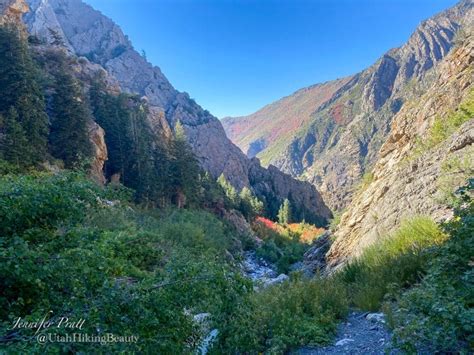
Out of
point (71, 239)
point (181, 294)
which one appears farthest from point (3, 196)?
point (181, 294)

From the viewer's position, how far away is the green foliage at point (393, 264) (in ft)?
16.1

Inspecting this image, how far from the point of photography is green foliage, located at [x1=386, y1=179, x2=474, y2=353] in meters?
2.46

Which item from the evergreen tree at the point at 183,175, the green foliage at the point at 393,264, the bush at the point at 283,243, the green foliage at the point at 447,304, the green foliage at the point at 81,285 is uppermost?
the evergreen tree at the point at 183,175

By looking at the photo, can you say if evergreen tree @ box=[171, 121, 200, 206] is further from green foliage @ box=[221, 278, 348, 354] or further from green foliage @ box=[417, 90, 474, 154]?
green foliage @ box=[221, 278, 348, 354]

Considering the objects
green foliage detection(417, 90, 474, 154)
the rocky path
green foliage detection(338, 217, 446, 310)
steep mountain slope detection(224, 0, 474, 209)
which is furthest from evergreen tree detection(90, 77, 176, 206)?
steep mountain slope detection(224, 0, 474, 209)

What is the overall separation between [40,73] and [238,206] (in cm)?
2290

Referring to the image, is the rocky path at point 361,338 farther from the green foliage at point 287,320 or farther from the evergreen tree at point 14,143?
the evergreen tree at point 14,143

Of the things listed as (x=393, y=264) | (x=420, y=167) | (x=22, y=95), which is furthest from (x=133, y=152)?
(x=393, y=264)

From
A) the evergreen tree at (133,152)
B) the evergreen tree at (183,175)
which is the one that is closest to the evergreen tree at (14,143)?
the evergreen tree at (133,152)

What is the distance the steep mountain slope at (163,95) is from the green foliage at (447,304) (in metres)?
52.4

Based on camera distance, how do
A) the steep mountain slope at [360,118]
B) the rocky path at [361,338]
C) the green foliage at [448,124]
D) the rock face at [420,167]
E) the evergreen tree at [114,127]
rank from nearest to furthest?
the rocky path at [361,338], the rock face at [420,167], the green foliage at [448,124], the evergreen tree at [114,127], the steep mountain slope at [360,118]

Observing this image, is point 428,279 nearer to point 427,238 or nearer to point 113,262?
point 427,238

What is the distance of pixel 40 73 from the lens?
832 inches

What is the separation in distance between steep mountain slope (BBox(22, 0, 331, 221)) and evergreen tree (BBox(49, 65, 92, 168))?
109 ft
